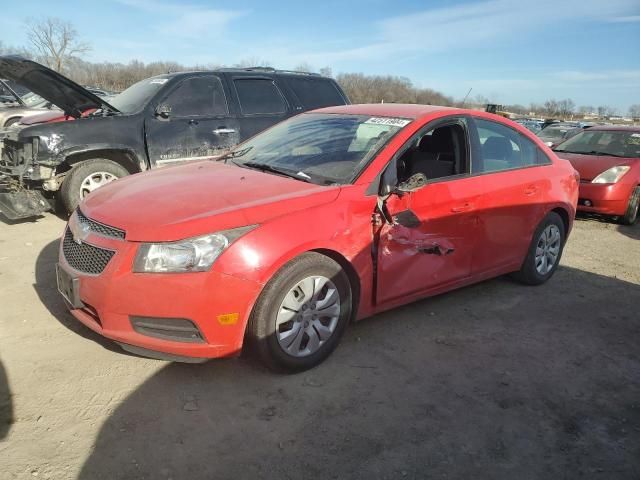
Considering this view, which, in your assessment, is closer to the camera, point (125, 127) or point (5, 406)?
point (5, 406)

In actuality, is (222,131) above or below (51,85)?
below

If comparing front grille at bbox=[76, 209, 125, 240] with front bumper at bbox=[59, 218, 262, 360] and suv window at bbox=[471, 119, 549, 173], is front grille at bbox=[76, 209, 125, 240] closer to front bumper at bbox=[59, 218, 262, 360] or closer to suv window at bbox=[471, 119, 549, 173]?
front bumper at bbox=[59, 218, 262, 360]

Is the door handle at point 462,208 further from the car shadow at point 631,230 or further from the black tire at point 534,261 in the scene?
the car shadow at point 631,230

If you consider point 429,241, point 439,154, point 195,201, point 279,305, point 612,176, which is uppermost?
point 439,154

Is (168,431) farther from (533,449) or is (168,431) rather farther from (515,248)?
(515,248)

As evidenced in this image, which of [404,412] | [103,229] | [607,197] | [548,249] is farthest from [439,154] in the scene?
[607,197]

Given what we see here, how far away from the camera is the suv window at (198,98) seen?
6527 millimetres

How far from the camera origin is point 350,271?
3.30 meters

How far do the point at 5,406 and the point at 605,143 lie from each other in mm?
9160

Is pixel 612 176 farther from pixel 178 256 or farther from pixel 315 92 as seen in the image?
pixel 178 256

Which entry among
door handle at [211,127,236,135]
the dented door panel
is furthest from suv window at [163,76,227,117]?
the dented door panel

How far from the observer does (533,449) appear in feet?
8.61

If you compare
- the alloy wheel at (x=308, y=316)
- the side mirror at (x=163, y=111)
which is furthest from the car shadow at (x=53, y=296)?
the side mirror at (x=163, y=111)

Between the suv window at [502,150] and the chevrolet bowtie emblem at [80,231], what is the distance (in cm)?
283
